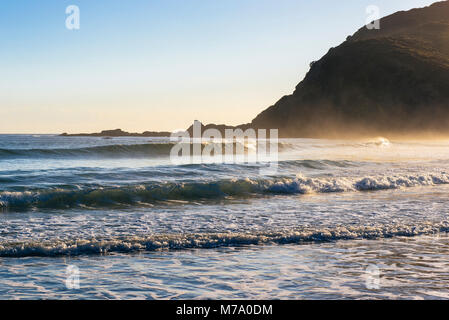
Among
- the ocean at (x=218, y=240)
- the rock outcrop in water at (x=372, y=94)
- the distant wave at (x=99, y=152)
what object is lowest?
the ocean at (x=218, y=240)

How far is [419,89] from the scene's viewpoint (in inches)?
4975

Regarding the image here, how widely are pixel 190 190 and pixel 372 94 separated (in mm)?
125304

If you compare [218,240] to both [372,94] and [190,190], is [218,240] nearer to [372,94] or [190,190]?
[190,190]

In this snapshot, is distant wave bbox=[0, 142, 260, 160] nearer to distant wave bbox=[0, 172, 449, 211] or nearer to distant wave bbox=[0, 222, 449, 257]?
distant wave bbox=[0, 172, 449, 211]

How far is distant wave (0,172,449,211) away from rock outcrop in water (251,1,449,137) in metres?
107

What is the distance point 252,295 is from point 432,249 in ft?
15.1

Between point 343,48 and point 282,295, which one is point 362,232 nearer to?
point 282,295

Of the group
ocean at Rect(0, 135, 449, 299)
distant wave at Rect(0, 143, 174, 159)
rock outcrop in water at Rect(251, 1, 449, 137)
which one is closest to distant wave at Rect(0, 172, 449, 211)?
ocean at Rect(0, 135, 449, 299)

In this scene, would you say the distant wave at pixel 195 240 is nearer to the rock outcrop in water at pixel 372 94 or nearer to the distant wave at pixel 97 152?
the distant wave at pixel 97 152

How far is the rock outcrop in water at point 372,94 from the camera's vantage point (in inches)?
4889

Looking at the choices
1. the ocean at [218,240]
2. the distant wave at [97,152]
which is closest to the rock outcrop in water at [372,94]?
the distant wave at [97,152]

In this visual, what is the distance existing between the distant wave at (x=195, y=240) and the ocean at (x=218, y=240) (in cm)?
3

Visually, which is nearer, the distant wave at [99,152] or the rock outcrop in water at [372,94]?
the distant wave at [99,152]
